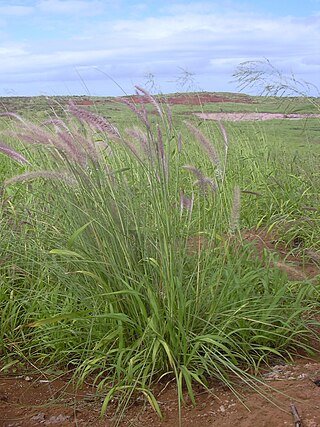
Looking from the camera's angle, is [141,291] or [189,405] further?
[141,291]

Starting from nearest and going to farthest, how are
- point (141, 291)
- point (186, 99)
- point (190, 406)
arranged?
1. point (190, 406)
2. point (141, 291)
3. point (186, 99)

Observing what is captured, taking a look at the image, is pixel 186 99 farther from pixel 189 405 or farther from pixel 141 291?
pixel 189 405

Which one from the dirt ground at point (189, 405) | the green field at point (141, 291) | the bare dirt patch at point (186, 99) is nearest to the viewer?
the dirt ground at point (189, 405)

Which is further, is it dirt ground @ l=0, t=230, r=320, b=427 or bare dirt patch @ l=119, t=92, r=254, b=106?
bare dirt patch @ l=119, t=92, r=254, b=106

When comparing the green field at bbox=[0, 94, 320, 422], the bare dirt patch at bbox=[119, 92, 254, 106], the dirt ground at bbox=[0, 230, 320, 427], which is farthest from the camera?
the bare dirt patch at bbox=[119, 92, 254, 106]

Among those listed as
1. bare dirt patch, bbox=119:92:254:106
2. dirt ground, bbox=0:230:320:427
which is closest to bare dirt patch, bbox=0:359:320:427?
dirt ground, bbox=0:230:320:427

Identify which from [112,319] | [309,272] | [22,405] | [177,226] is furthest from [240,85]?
[22,405]

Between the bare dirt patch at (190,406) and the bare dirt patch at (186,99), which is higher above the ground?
the bare dirt patch at (186,99)

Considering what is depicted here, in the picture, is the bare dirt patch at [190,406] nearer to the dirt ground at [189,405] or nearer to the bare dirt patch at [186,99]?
the dirt ground at [189,405]

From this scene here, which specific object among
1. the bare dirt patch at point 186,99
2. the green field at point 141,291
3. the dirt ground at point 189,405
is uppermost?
the bare dirt patch at point 186,99

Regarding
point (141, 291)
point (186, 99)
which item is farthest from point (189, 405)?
point (186, 99)

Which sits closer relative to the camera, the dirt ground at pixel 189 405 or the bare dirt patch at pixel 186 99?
the dirt ground at pixel 189 405

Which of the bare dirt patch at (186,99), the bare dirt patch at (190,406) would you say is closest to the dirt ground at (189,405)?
the bare dirt patch at (190,406)

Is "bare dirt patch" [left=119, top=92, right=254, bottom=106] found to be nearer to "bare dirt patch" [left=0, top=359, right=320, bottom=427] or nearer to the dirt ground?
the dirt ground
